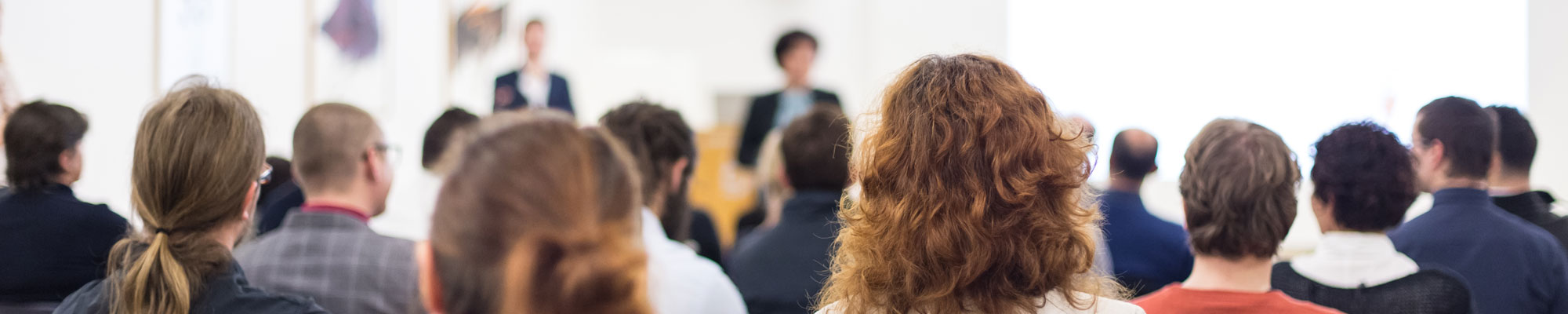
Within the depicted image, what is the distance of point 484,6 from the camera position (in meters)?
7.66

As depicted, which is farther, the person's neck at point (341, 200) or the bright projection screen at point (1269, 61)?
the bright projection screen at point (1269, 61)

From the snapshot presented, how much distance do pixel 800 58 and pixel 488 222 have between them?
14.8ft

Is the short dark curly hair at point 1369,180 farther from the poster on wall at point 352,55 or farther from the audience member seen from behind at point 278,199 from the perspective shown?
the poster on wall at point 352,55

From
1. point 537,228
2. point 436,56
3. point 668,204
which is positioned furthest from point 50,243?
point 436,56

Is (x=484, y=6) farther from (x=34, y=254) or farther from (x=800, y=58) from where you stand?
(x=34, y=254)

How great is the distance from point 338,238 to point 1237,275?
1615 millimetres

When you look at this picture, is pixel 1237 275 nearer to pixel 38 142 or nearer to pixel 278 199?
pixel 38 142

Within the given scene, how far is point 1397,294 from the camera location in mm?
1961

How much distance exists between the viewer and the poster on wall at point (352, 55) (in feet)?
17.1

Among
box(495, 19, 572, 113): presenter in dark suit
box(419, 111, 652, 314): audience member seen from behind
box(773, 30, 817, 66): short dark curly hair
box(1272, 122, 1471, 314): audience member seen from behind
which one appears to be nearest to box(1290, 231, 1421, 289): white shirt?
box(1272, 122, 1471, 314): audience member seen from behind

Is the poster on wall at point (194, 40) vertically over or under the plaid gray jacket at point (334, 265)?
over

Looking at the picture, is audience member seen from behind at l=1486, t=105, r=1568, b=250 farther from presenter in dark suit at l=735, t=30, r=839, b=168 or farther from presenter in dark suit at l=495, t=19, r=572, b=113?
presenter in dark suit at l=495, t=19, r=572, b=113

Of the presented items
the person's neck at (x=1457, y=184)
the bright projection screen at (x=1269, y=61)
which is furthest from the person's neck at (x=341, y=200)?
the bright projection screen at (x=1269, y=61)

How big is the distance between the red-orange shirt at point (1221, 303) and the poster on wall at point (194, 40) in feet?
10.4
